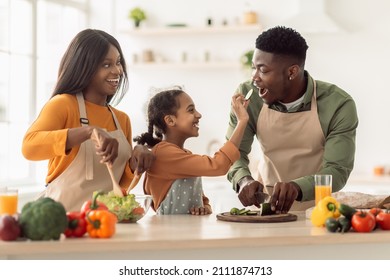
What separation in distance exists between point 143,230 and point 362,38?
491 centimetres

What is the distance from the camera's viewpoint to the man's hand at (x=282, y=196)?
10.4 ft

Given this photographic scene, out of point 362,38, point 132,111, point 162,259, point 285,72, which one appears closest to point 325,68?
point 362,38

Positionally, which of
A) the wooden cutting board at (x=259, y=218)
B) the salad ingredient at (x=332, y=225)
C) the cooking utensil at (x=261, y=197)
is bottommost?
the wooden cutting board at (x=259, y=218)

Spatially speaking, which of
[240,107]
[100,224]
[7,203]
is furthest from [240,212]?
[7,203]

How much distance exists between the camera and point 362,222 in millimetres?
2629

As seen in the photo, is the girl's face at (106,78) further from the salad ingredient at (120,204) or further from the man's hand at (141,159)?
the salad ingredient at (120,204)

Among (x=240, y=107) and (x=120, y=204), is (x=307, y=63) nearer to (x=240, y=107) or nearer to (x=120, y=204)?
(x=240, y=107)

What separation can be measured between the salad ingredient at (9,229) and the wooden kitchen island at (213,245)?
34 millimetres

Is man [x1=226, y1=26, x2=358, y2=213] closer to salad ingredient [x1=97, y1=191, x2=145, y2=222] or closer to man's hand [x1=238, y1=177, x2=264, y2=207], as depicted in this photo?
man's hand [x1=238, y1=177, x2=264, y2=207]

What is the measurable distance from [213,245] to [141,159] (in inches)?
33.9

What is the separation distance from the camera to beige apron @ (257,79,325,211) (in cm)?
362

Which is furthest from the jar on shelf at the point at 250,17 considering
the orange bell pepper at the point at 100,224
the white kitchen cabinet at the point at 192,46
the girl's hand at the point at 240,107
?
the orange bell pepper at the point at 100,224

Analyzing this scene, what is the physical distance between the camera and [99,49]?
3387mm
